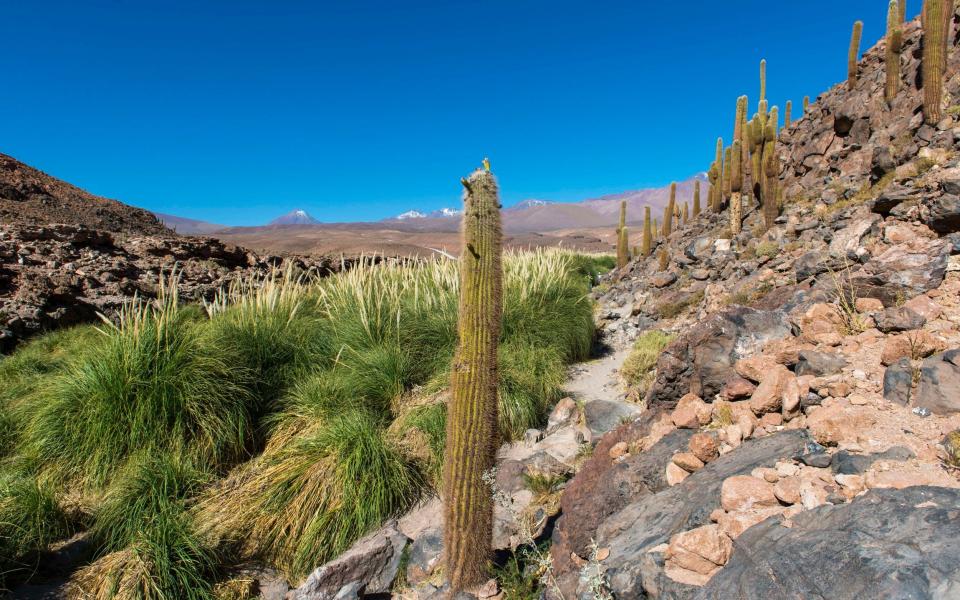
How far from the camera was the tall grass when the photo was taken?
3.40 m

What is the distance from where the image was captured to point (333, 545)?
11.4ft

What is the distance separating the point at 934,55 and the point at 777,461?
37.6 feet

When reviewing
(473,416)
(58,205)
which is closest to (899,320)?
(473,416)

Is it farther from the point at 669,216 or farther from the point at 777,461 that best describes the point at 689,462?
the point at 669,216

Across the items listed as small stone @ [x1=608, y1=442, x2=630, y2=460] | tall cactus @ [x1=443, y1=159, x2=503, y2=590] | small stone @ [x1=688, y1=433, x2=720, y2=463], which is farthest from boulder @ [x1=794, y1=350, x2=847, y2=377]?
tall cactus @ [x1=443, y1=159, x2=503, y2=590]

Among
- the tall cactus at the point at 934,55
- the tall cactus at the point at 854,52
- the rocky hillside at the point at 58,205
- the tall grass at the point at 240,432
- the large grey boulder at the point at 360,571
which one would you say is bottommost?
the large grey boulder at the point at 360,571

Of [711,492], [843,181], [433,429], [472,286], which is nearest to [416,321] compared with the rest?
[433,429]

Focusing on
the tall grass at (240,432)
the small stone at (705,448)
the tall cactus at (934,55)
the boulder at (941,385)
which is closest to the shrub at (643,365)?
the tall grass at (240,432)

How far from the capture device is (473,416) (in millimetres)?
2738

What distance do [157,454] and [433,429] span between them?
2263 millimetres

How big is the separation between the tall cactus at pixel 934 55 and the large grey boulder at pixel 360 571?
11.5 m

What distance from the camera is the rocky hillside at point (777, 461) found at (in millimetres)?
1661

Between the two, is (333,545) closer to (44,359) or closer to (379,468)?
(379,468)

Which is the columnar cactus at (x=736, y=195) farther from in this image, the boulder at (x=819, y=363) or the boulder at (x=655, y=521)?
the boulder at (x=655, y=521)
